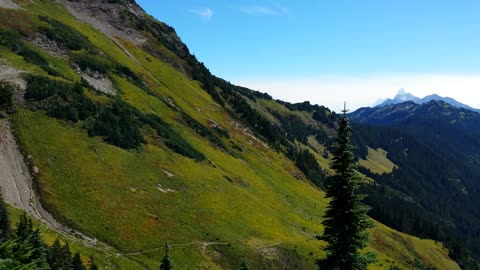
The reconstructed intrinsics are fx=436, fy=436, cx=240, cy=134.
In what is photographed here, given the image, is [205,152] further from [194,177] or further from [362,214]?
[362,214]

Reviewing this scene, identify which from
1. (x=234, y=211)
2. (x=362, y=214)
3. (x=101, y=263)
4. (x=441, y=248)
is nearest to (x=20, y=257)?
(x=362, y=214)

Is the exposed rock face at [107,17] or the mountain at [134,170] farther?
the exposed rock face at [107,17]

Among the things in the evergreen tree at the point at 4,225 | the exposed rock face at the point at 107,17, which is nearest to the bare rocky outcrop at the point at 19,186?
the evergreen tree at the point at 4,225

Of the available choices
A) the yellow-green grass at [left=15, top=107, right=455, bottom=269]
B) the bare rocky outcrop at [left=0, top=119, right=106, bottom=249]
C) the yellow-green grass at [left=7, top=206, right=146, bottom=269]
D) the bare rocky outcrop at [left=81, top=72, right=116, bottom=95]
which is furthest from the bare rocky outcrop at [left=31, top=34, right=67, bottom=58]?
the yellow-green grass at [left=7, top=206, right=146, bottom=269]

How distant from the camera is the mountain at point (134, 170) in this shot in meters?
64.6

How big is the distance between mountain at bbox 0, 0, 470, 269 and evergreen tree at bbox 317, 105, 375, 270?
16.7 metres

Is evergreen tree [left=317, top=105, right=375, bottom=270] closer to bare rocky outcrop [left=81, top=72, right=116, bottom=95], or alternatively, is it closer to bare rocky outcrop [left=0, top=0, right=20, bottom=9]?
bare rocky outcrop [left=81, top=72, right=116, bottom=95]

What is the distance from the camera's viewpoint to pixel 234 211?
8600cm

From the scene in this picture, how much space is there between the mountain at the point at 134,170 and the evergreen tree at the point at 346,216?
54.6ft

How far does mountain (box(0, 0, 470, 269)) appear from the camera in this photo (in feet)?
212

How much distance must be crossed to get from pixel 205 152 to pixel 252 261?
4817 centimetres

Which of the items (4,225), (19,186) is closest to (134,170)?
(19,186)

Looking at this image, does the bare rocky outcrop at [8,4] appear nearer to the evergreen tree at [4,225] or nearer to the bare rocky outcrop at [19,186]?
the bare rocky outcrop at [19,186]

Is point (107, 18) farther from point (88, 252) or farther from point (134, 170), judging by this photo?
point (88, 252)
